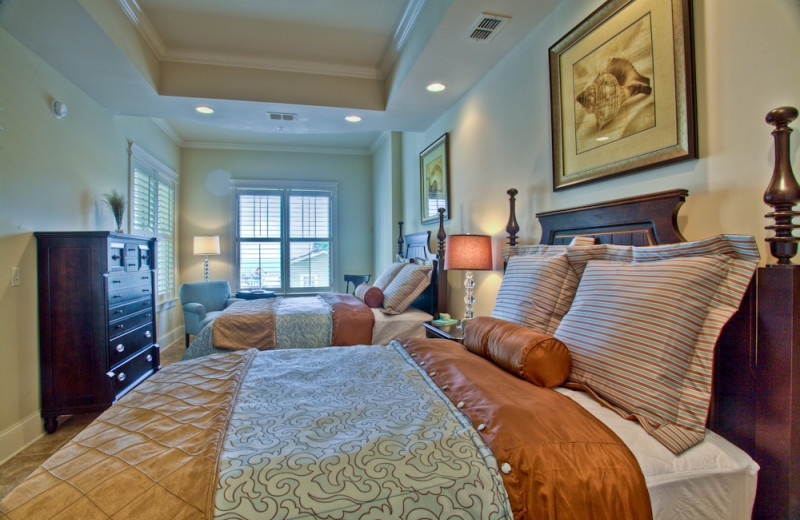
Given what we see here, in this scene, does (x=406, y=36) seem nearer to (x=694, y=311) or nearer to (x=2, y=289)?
(x=694, y=311)

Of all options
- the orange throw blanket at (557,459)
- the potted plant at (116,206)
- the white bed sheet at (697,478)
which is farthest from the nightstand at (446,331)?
the potted plant at (116,206)

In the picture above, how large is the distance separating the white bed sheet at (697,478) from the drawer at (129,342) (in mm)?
3174

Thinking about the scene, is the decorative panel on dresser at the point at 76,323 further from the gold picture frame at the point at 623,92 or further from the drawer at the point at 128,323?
the gold picture frame at the point at 623,92

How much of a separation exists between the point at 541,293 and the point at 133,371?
3.17 m

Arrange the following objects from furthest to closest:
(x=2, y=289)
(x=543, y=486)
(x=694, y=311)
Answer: (x=2, y=289), (x=694, y=311), (x=543, y=486)

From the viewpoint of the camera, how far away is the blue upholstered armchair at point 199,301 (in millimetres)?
4227

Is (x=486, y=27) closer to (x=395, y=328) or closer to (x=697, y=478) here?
(x=395, y=328)

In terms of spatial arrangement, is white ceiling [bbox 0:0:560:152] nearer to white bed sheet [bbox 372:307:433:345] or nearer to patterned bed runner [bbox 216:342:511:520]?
white bed sheet [bbox 372:307:433:345]

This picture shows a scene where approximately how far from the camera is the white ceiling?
221cm

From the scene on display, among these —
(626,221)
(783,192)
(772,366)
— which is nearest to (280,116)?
(626,221)

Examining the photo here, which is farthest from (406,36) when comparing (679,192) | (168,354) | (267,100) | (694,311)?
(168,354)

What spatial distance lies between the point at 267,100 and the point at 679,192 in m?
3.10

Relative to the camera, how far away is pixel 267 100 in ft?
10.8

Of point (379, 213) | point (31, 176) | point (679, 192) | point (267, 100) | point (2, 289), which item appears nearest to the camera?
point (679, 192)
